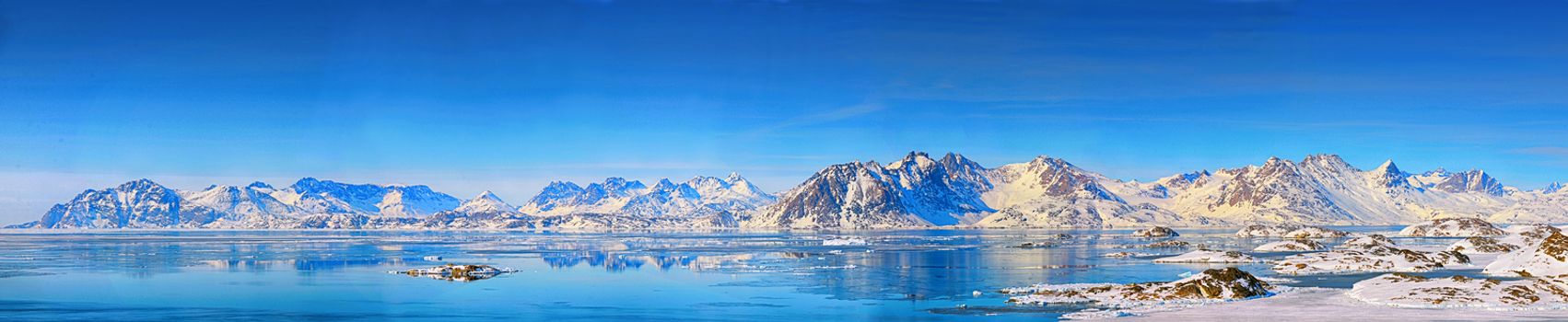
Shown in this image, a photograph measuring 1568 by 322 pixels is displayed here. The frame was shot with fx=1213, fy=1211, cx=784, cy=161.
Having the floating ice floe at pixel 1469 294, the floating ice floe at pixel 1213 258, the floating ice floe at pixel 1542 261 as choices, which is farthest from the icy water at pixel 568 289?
the floating ice floe at pixel 1542 261

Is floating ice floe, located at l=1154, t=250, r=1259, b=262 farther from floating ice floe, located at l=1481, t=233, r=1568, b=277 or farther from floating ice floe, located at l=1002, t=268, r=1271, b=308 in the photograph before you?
floating ice floe, located at l=1002, t=268, r=1271, b=308

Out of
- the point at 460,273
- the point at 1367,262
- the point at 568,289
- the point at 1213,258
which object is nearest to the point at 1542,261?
the point at 1367,262

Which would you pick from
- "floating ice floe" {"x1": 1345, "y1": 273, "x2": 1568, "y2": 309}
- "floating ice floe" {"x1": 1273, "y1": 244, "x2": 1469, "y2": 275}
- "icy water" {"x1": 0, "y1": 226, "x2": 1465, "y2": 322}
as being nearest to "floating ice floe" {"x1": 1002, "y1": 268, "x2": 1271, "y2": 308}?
"icy water" {"x1": 0, "y1": 226, "x2": 1465, "y2": 322}

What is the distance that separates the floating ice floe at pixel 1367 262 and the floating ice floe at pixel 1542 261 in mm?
9946

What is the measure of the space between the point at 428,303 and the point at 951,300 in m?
29.5

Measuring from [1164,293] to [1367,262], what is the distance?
48.7 meters

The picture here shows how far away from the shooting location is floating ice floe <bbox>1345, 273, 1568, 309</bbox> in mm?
59812

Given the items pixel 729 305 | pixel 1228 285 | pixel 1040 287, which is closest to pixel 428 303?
pixel 729 305

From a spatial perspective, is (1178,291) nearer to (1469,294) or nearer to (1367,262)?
(1469,294)

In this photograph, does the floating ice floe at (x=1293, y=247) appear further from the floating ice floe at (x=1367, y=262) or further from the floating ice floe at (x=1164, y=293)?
the floating ice floe at (x=1164, y=293)

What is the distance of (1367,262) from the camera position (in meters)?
104

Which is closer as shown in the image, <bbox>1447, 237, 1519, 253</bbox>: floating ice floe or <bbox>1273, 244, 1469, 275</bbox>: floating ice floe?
<bbox>1273, 244, 1469, 275</bbox>: floating ice floe

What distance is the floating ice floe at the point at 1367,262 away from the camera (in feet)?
332

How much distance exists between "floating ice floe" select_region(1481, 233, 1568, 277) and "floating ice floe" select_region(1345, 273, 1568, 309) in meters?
17.5
